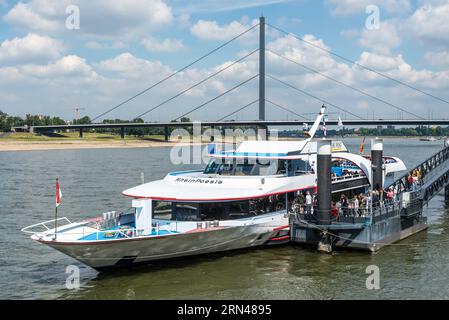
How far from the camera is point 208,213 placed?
18531 mm

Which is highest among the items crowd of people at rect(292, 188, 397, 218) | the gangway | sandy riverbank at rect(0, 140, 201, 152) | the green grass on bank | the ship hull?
the green grass on bank

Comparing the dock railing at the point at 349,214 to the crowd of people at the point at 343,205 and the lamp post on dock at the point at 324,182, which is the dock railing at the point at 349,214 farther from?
the lamp post on dock at the point at 324,182

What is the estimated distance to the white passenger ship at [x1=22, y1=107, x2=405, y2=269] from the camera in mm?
16312

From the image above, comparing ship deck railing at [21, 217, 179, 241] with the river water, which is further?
ship deck railing at [21, 217, 179, 241]

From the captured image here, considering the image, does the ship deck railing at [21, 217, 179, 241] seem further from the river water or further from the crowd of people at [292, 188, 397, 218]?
the crowd of people at [292, 188, 397, 218]

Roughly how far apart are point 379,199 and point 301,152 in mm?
4078

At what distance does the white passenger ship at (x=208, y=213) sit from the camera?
53.5 feet

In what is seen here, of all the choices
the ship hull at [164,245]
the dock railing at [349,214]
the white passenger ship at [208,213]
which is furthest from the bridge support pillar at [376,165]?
the ship hull at [164,245]

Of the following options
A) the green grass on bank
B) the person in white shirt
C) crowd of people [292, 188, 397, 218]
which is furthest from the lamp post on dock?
the green grass on bank

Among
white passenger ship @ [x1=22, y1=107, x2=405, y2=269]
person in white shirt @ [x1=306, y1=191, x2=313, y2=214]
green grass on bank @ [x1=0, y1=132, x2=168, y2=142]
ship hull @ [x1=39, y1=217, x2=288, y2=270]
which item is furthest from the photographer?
green grass on bank @ [x1=0, y1=132, x2=168, y2=142]

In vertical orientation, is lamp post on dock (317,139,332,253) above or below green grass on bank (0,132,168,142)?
below

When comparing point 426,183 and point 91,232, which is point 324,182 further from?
point 426,183

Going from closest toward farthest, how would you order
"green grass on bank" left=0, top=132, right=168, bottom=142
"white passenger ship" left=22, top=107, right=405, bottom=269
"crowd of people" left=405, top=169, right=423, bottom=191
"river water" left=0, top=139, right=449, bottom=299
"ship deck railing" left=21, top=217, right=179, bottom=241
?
"river water" left=0, top=139, right=449, bottom=299 < "ship deck railing" left=21, top=217, right=179, bottom=241 < "white passenger ship" left=22, top=107, right=405, bottom=269 < "crowd of people" left=405, top=169, right=423, bottom=191 < "green grass on bank" left=0, top=132, right=168, bottom=142

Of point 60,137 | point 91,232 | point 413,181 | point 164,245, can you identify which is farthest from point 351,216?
point 60,137
